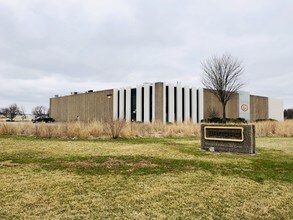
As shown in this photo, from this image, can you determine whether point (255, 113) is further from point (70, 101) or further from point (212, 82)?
point (70, 101)

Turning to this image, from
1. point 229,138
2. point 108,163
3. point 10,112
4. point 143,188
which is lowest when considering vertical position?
point 143,188

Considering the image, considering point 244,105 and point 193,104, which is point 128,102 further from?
point 244,105

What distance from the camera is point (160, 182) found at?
5.57m

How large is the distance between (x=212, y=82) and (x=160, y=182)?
3058cm

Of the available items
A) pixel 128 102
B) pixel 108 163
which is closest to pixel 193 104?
pixel 128 102

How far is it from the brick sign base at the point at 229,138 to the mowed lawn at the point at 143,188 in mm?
1543

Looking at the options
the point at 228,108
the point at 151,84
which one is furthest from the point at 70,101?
the point at 228,108

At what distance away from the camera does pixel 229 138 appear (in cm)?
1028

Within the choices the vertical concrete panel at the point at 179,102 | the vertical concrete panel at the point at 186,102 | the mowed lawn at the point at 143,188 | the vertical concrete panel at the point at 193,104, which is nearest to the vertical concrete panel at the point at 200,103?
the vertical concrete panel at the point at 193,104

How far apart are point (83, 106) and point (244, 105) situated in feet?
110

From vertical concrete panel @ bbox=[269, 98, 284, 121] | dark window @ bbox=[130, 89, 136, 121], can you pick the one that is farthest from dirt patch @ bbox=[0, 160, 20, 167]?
vertical concrete panel @ bbox=[269, 98, 284, 121]

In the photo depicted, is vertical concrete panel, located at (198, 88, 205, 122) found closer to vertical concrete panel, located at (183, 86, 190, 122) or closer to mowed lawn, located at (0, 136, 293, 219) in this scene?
vertical concrete panel, located at (183, 86, 190, 122)

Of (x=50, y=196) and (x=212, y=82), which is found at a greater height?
(x=212, y=82)

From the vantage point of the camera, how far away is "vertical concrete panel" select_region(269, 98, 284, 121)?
6285 cm
